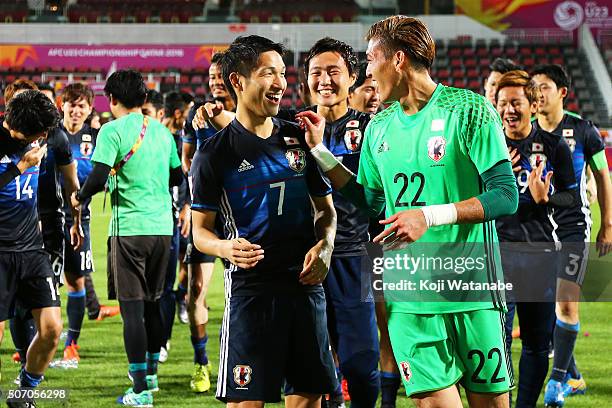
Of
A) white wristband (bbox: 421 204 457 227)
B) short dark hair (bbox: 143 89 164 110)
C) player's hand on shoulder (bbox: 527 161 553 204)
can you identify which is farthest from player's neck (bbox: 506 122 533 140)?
short dark hair (bbox: 143 89 164 110)

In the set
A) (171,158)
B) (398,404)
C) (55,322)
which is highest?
(171,158)

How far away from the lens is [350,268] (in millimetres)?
5184

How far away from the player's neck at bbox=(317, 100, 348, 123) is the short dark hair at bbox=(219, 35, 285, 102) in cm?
127

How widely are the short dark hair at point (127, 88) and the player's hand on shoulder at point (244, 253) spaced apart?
110 inches

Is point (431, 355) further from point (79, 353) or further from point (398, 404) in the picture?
point (79, 353)

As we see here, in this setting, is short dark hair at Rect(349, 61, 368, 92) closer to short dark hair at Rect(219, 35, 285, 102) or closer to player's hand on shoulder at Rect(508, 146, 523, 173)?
player's hand on shoulder at Rect(508, 146, 523, 173)

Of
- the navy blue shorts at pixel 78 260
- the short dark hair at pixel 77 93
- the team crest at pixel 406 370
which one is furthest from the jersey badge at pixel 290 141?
the navy blue shorts at pixel 78 260

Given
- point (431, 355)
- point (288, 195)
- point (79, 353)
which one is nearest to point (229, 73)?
point (288, 195)

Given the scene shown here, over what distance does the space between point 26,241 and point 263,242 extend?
2291 mm

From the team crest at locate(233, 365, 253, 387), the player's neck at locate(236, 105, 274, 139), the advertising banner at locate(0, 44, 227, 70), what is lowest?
the team crest at locate(233, 365, 253, 387)

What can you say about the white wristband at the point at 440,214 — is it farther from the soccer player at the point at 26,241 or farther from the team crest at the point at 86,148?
the team crest at the point at 86,148

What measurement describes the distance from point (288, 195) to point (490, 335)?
3.30ft

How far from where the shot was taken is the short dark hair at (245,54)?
12.9ft

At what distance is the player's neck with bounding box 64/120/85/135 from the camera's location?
8.50 m
